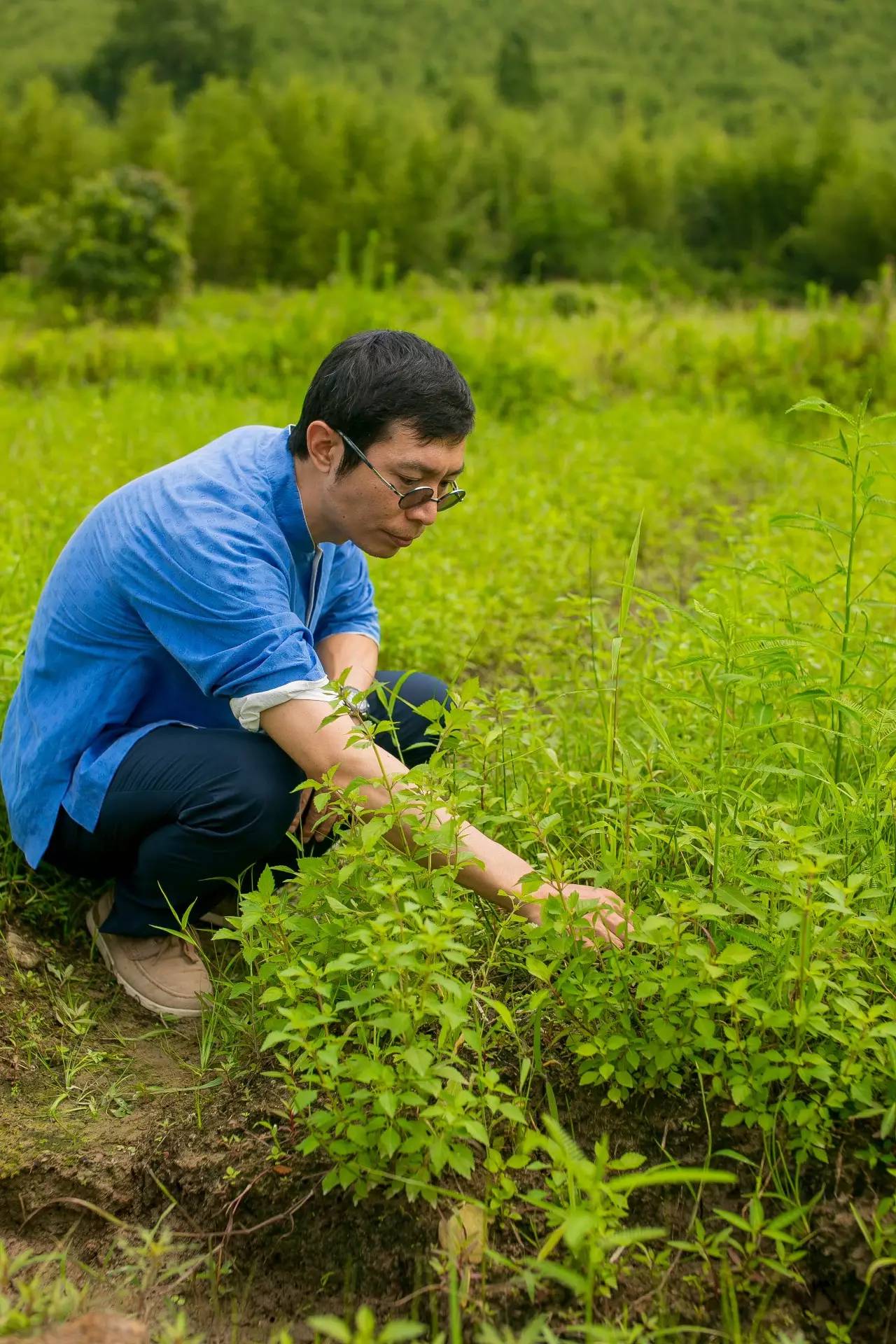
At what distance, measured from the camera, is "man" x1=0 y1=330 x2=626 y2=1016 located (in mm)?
2086

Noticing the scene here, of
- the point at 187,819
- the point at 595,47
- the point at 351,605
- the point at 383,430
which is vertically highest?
the point at 383,430

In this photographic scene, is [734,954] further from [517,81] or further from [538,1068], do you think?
[517,81]

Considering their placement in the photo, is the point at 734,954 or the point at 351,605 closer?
the point at 734,954

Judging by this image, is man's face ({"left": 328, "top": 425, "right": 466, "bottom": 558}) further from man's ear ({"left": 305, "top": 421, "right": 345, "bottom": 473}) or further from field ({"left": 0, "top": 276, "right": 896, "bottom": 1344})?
field ({"left": 0, "top": 276, "right": 896, "bottom": 1344})

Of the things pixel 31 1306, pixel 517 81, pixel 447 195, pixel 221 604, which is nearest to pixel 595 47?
pixel 517 81

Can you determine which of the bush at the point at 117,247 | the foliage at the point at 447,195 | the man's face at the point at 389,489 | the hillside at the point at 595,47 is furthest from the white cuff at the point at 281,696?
the hillside at the point at 595,47

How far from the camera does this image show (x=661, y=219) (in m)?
21.2

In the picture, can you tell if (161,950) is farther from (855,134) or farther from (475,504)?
(855,134)

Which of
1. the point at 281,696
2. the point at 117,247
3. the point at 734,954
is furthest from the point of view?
the point at 117,247

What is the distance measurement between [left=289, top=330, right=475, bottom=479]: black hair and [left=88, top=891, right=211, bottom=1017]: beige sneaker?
105 centimetres

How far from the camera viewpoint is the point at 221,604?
2082mm

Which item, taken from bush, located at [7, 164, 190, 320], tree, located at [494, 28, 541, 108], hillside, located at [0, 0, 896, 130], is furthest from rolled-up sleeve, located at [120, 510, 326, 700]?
tree, located at [494, 28, 541, 108]

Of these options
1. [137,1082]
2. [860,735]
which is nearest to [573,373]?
[860,735]

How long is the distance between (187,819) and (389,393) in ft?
2.99
